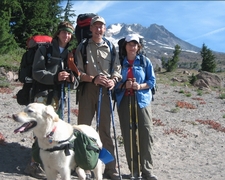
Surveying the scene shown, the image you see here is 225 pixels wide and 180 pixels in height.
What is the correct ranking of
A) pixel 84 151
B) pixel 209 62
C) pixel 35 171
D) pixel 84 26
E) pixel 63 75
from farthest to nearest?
pixel 209 62
pixel 84 26
pixel 35 171
pixel 63 75
pixel 84 151

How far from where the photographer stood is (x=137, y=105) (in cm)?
596

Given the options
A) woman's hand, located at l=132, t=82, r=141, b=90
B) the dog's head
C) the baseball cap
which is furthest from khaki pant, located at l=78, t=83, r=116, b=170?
the dog's head

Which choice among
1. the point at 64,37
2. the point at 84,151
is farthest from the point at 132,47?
the point at 84,151

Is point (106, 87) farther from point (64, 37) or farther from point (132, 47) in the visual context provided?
point (64, 37)

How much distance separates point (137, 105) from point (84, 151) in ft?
5.67

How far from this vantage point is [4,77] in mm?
20812

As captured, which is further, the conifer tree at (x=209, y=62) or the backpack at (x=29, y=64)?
the conifer tree at (x=209, y=62)

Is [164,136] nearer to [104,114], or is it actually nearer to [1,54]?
[104,114]

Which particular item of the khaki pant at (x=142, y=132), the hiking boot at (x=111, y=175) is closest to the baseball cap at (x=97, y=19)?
the khaki pant at (x=142, y=132)

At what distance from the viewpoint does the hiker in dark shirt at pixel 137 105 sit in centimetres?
596

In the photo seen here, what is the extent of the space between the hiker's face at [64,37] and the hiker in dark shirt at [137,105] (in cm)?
118

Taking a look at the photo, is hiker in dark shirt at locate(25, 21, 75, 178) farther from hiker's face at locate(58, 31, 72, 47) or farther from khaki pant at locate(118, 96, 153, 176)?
khaki pant at locate(118, 96, 153, 176)

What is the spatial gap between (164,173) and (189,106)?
38.3 ft

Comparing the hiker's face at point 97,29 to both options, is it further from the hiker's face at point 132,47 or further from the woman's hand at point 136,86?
the woman's hand at point 136,86
